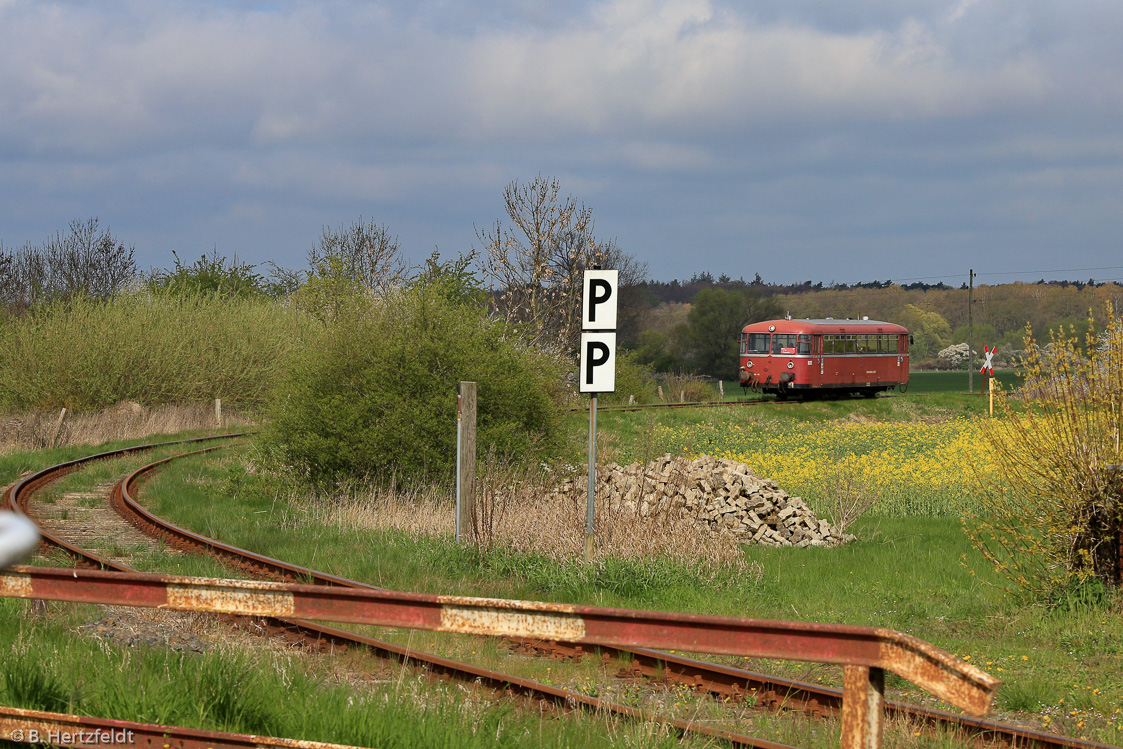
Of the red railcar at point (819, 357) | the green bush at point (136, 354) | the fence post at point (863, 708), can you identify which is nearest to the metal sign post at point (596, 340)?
the fence post at point (863, 708)

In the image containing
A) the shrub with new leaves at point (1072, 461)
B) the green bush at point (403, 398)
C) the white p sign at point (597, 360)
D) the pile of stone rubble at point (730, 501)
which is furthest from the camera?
the green bush at point (403, 398)

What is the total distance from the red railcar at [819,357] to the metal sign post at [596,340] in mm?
33434

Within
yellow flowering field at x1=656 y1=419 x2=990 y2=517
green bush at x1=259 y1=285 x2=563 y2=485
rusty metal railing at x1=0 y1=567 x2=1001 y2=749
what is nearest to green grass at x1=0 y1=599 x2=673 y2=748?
rusty metal railing at x1=0 y1=567 x2=1001 y2=749

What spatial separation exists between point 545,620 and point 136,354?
3501cm

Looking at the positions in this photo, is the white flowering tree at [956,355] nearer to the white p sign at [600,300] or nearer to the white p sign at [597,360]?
the white p sign at [597,360]

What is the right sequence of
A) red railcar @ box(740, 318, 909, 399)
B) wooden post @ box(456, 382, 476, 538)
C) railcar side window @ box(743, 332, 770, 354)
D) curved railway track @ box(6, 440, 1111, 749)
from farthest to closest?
railcar side window @ box(743, 332, 770, 354), red railcar @ box(740, 318, 909, 399), wooden post @ box(456, 382, 476, 538), curved railway track @ box(6, 440, 1111, 749)

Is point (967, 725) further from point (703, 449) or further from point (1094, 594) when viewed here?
point (703, 449)

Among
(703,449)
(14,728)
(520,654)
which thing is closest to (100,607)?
(520,654)

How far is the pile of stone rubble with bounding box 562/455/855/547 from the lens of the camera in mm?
13641

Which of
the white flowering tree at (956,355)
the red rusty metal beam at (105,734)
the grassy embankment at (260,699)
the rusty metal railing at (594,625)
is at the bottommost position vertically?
the grassy embankment at (260,699)

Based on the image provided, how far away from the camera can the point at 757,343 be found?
4462 centimetres

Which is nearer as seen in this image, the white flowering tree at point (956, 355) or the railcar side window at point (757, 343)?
the railcar side window at point (757, 343)

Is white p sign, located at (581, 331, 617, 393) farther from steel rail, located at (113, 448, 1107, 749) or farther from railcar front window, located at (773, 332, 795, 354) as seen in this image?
railcar front window, located at (773, 332, 795, 354)

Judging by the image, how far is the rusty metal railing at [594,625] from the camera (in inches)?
128
